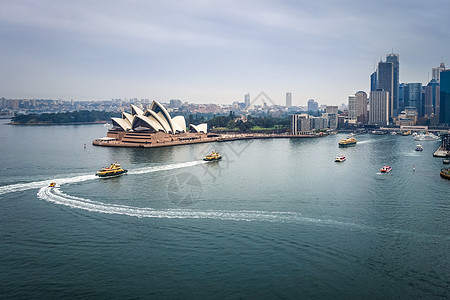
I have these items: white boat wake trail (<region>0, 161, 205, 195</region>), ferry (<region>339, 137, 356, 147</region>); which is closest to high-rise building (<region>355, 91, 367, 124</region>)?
ferry (<region>339, 137, 356, 147</region>)

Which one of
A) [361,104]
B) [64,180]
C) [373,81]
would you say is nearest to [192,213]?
[64,180]

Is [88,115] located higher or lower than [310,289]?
higher

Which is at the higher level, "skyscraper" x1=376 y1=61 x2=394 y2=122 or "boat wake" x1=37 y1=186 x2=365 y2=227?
"skyscraper" x1=376 y1=61 x2=394 y2=122

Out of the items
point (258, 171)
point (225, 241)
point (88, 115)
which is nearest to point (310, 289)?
point (225, 241)

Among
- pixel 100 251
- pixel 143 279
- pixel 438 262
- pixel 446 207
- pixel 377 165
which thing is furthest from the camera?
pixel 377 165

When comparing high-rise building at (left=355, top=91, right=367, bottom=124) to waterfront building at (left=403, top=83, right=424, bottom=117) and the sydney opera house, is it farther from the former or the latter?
the sydney opera house

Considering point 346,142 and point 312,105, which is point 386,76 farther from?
point 346,142

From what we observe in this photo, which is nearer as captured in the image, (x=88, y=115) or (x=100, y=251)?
(x=100, y=251)

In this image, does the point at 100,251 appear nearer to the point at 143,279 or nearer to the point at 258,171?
the point at 143,279
